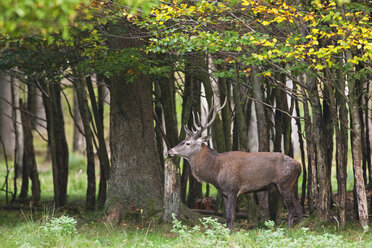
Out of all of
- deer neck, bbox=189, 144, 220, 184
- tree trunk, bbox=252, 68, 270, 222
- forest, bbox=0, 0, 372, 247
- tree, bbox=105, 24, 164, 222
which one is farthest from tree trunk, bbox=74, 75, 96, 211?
tree trunk, bbox=252, 68, 270, 222

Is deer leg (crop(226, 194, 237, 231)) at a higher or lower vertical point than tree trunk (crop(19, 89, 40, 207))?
lower

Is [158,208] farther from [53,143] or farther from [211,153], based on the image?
[53,143]

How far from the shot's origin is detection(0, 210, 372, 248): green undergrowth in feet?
23.3

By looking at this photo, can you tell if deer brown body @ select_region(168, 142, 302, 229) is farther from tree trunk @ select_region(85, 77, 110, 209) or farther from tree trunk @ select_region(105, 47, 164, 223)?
tree trunk @ select_region(85, 77, 110, 209)

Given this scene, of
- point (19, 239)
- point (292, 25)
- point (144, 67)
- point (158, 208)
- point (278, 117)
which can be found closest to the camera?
point (19, 239)

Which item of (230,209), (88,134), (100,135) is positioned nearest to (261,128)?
(230,209)

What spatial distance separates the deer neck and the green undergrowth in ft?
3.14

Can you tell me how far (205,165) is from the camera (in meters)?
10.4

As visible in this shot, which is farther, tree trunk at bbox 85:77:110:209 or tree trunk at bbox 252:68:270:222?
tree trunk at bbox 85:77:110:209

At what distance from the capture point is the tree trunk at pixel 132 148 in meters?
11.2

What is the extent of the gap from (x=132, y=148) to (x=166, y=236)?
2501mm

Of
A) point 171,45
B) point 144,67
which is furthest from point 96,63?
point 171,45

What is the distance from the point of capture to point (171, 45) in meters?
9.29

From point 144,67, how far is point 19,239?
357cm
